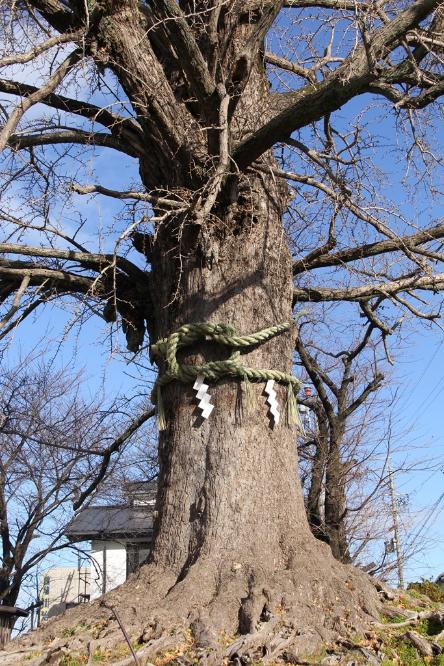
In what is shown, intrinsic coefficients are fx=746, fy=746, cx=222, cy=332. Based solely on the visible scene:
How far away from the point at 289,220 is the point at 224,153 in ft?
7.95

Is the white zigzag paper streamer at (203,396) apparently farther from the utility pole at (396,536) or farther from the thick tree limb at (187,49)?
the utility pole at (396,536)

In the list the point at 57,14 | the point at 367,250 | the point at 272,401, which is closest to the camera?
the point at 272,401

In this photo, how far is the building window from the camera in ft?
60.9

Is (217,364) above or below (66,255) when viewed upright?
below

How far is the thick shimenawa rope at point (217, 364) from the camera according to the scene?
4762 millimetres

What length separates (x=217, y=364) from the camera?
187 inches

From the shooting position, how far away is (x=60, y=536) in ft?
49.6

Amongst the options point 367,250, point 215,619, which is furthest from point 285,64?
point 215,619

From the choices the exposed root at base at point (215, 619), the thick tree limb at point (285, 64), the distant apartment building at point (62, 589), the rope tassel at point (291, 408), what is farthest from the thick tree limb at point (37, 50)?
the distant apartment building at point (62, 589)

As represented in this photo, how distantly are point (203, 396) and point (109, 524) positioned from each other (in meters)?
13.7

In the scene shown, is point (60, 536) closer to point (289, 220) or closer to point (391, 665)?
point (289, 220)

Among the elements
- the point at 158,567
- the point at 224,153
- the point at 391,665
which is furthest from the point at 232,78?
the point at 391,665

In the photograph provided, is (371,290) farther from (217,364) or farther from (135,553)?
(135,553)

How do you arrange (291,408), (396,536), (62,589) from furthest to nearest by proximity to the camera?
(62,589) → (396,536) → (291,408)
